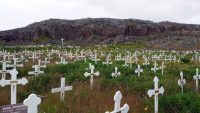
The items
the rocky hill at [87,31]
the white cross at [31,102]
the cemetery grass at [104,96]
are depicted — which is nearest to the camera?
the white cross at [31,102]

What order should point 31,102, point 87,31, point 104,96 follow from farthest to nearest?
point 87,31 < point 104,96 < point 31,102

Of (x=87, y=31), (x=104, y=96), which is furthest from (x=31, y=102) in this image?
(x=87, y=31)

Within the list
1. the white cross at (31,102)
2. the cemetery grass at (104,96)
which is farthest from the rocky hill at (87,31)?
the white cross at (31,102)

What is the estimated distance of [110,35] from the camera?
116438 mm

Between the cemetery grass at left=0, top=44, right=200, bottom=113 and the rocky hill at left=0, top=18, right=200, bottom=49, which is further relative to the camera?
the rocky hill at left=0, top=18, right=200, bottom=49

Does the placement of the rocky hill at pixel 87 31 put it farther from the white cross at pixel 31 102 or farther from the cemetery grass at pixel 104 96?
the white cross at pixel 31 102

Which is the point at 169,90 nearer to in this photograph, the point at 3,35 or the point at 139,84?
the point at 139,84

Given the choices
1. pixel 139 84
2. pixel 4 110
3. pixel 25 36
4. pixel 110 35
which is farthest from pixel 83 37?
pixel 4 110

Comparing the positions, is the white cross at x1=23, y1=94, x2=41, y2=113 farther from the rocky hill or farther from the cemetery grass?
the rocky hill

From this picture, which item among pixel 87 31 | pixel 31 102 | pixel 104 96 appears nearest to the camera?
pixel 31 102

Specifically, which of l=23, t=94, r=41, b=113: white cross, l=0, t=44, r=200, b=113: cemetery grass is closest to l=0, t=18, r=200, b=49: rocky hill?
l=0, t=44, r=200, b=113: cemetery grass

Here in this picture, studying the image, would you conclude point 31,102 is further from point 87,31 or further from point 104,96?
point 87,31

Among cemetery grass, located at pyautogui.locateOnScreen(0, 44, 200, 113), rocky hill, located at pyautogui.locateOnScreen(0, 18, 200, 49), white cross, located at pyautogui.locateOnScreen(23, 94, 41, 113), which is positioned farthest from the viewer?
rocky hill, located at pyautogui.locateOnScreen(0, 18, 200, 49)

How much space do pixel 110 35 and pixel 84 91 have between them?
341 feet
